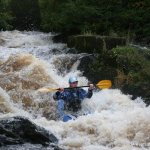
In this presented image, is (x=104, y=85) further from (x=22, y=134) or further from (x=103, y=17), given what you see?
(x=103, y=17)

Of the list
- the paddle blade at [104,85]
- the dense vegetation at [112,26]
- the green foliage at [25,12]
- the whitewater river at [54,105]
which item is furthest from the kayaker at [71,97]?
the green foliage at [25,12]

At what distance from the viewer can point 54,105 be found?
10375mm

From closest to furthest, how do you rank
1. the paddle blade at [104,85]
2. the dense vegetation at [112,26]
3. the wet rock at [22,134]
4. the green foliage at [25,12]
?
the wet rock at [22,134] → the paddle blade at [104,85] → the dense vegetation at [112,26] → the green foliage at [25,12]

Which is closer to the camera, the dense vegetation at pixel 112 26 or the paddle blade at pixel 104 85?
the paddle blade at pixel 104 85

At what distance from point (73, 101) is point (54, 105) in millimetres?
867

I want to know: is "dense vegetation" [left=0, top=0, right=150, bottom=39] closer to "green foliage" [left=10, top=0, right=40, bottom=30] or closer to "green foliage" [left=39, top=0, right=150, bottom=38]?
"green foliage" [left=39, top=0, right=150, bottom=38]

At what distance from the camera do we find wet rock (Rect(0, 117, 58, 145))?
742 centimetres

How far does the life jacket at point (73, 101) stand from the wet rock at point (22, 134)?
1853 millimetres

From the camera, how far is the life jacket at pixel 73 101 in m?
9.61

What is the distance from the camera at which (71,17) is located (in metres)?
16.0

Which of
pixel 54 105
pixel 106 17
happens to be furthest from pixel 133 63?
pixel 106 17

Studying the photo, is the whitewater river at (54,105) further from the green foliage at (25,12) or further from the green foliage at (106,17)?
the green foliage at (25,12)

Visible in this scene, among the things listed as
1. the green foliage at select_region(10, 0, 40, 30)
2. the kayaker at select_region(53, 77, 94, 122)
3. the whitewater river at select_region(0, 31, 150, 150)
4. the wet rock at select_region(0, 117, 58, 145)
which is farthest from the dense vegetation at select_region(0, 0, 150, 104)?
the wet rock at select_region(0, 117, 58, 145)

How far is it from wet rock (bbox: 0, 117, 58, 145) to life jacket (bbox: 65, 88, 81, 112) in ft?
6.08
